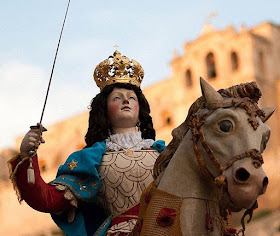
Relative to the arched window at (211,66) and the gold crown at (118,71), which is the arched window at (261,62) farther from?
the gold crown at (118,71)

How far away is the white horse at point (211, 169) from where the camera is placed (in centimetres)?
337

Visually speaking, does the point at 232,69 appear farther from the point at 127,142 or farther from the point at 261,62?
the point at 127,142

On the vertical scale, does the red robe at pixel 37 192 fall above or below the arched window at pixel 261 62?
below

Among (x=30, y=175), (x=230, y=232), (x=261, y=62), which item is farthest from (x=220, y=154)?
(x=261, y=62)

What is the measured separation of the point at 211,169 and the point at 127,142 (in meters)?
1.50

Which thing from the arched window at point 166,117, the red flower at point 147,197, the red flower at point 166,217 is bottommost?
the arched window at point 166,117

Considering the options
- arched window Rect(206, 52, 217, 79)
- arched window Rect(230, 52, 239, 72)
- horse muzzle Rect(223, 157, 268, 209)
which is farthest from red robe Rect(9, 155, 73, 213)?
arched window Rect(206, 52, 217, 79)

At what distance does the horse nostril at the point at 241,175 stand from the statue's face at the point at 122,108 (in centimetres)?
173

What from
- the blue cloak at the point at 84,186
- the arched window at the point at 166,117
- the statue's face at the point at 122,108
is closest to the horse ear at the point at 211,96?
the blue cloak at the point at 84,186

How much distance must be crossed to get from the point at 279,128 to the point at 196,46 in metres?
6.91

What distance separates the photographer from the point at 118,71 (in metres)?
5.18

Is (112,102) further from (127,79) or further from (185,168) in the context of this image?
(185,168)

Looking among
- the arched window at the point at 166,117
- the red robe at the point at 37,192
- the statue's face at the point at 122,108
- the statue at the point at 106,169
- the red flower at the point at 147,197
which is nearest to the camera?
the red flower at the point at 147,197

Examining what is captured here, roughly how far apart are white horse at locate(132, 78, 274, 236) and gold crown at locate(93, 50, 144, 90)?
4.77 feet
